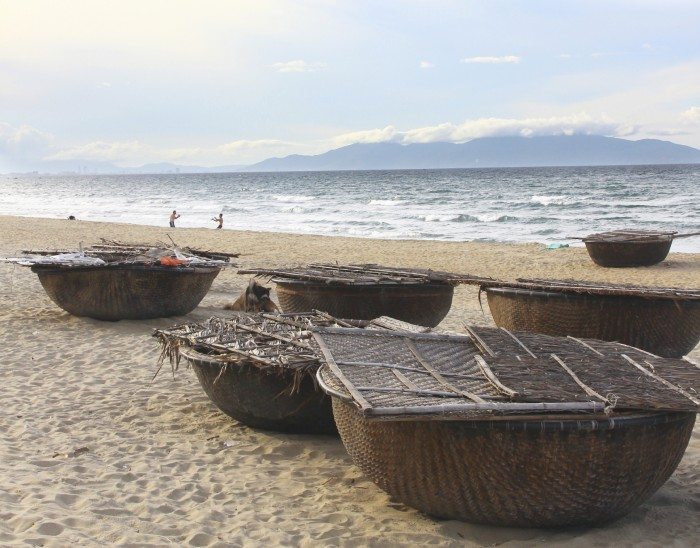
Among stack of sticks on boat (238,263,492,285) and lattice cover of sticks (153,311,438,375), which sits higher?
stack of sticks on boat (238,263,492,285)

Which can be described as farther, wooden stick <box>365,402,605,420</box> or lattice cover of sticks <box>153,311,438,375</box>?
lattice cover of sticks <box>153,311,438,375</box>

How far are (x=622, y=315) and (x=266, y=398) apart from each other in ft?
10.3

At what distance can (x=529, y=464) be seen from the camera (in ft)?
11.6

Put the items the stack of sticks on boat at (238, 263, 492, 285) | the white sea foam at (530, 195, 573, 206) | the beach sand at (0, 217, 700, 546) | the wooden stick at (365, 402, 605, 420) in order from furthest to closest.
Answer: the white sea foam at (530, 195, 573, 206)
the stack of sticks on boat at (238, 263, 492, 285)
the beach sand at (0, 217, 700, 546)
the wooden stick at (365, 402, 605, 420)

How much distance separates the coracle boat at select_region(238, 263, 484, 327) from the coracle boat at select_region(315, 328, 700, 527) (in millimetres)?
3319

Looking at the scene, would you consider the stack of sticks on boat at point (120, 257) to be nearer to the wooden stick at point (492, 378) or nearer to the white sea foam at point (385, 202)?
the wooden stick at point (492, 378)

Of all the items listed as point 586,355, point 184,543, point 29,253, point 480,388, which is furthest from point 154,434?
point 29,253

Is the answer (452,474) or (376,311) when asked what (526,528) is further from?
(376,311)

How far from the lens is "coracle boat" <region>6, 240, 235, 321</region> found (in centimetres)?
879

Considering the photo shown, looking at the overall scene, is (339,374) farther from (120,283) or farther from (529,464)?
(120,283)

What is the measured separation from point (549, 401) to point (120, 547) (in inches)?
83.0

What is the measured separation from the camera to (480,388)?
403 cm

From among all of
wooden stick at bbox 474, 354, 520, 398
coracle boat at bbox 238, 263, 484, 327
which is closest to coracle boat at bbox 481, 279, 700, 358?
coracle boat at bbox 238, 263, 484, 327

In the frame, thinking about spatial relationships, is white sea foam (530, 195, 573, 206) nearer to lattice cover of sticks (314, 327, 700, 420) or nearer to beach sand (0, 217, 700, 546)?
beach sand (0, 217, 700, 546)
